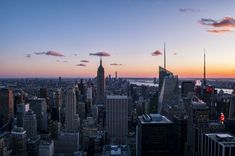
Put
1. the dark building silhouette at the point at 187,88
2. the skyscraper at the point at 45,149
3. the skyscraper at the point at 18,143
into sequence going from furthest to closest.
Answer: the dark building silhouette at the point at 187,88 → the skyscraper at the point at 18,143 → the skyscraper at the point at 45,149

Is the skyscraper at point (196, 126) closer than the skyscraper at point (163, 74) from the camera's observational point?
Yes

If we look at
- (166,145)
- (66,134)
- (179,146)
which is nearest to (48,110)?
(66,134)

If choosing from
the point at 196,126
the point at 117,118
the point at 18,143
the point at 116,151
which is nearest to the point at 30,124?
the point at 18,143

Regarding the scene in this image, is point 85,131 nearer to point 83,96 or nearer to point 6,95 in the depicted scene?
point 6,95

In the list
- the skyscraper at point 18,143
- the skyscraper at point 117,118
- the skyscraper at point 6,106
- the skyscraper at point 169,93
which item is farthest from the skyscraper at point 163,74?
the skyscraper at point 18,143

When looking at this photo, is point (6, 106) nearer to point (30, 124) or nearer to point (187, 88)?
point (30, 124)

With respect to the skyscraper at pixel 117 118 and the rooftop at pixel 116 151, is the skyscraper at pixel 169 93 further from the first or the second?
the rooftop at pixel 116 151

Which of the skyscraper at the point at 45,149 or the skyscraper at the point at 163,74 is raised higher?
the skyscraper at the point at 163,74
